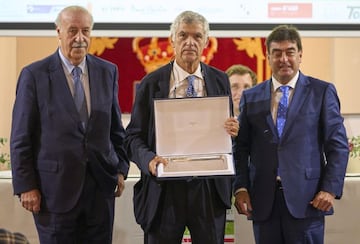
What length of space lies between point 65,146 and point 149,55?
2924 mm

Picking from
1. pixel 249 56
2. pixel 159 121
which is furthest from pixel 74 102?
pixel 249 56

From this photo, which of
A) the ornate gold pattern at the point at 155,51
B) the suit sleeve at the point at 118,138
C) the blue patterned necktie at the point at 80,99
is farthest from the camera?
the ornate gold pattern at the point at 155,51

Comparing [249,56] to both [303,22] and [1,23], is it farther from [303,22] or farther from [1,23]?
[1,23]

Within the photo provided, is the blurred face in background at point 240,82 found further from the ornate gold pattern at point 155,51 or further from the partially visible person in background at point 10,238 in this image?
the partially visible person in background at point 10,238

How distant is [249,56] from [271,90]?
272 cm

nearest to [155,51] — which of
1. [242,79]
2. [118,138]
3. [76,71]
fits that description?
[242,79]

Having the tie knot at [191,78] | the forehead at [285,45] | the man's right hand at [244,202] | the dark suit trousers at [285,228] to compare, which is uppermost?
the forehead at [285,45]

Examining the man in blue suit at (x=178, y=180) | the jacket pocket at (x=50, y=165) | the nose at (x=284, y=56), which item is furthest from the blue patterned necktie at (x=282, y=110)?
the jacket pocket at (x=50, y=165)

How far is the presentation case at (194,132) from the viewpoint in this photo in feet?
8.25

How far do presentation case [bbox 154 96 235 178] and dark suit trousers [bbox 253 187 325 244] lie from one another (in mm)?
332

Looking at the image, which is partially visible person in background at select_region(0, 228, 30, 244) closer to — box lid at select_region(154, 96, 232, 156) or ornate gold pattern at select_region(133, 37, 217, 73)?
box lid at select_region(154, 96, 232, 156)

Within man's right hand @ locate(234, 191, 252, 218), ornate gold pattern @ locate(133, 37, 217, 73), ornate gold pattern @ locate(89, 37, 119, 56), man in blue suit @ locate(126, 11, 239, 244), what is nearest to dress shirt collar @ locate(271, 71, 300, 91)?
man in blue suit @ locate(126, 11, 239, 244)

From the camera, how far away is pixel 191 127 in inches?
102

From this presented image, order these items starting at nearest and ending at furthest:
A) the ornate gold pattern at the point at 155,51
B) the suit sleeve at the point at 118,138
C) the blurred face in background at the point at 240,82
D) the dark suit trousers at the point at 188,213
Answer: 1. the dark suit trousers at the point at 188,213
2. the suit sleeve at the point at 118,138
3. the blurred face in background at the point at 240,82
4. the ornate gold pattern at the point at 155,51
